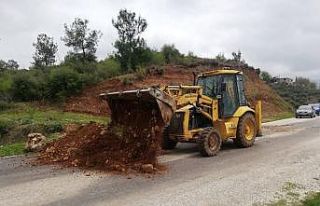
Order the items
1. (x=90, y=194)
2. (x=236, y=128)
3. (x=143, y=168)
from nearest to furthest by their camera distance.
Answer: (x=90, y=194)
(x=143, y=168)
(x=236, y=128)

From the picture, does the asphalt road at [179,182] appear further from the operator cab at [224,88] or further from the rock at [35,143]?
the operator cab at [224,88]

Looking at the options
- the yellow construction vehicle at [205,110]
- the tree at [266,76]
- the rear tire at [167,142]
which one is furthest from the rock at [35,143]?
the tree at [266,76]

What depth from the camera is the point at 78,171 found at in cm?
1275

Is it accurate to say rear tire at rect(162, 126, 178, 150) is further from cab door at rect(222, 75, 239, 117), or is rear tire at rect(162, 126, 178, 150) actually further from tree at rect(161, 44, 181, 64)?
tree at rect(161, 44, 181, 64)

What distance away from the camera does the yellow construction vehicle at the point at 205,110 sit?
13.8m

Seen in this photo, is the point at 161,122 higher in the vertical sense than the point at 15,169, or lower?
higher

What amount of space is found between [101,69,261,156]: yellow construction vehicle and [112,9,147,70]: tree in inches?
953

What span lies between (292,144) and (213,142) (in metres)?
4.25

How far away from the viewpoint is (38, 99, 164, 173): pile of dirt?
42.9 ft

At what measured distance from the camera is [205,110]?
16062 mm

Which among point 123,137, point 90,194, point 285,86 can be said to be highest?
point 285,86

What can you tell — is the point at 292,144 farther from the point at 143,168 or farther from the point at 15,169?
the point at 15,169

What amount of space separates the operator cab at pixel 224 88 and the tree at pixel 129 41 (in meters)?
24.6

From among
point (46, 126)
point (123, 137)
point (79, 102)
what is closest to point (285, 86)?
point (79, 102)
